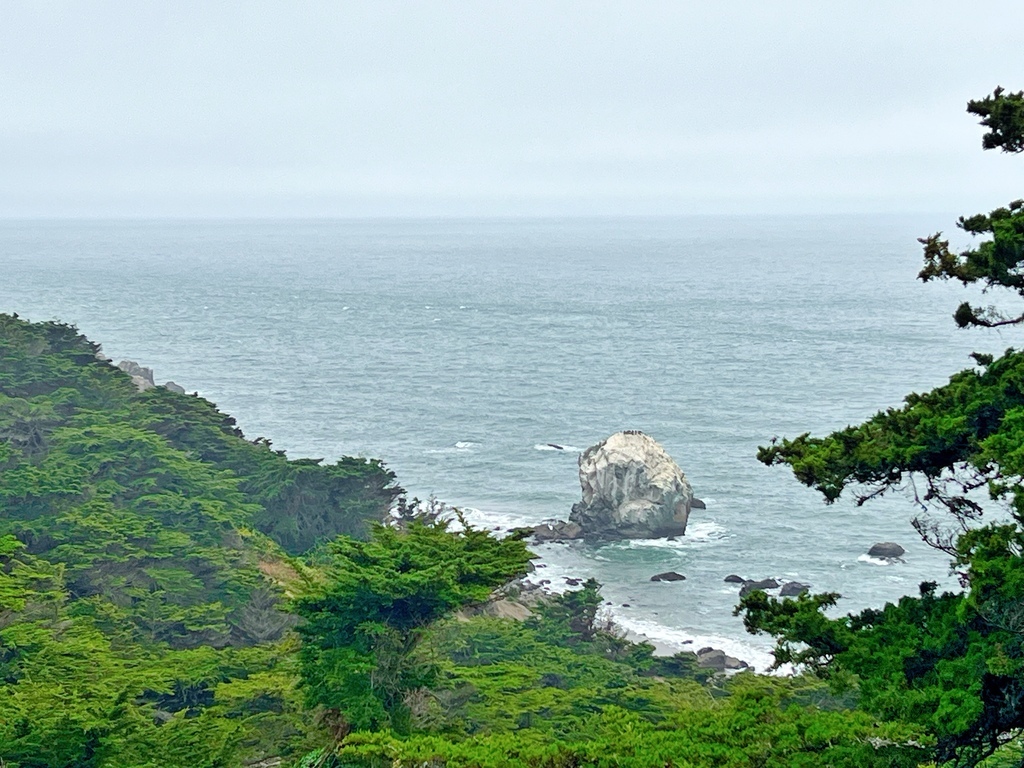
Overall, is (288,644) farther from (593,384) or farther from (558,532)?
(593,384)

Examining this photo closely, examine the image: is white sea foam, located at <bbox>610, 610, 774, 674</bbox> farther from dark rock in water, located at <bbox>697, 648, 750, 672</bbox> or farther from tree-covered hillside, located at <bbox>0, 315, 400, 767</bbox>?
tree-covered hillside, located at <bbox>0, 315, 400, 767</bbox>

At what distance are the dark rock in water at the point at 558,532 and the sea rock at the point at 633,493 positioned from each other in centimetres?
55

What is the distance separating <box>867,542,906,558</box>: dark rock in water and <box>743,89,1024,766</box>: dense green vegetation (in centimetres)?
3935

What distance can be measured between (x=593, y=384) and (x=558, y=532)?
35915 mm

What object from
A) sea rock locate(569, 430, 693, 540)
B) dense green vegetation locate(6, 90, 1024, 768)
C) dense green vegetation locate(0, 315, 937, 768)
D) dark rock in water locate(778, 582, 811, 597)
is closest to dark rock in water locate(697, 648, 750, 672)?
dense green vegetation locate(6, 90, 1024, 768)

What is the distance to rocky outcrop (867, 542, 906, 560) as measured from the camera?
2004 inches

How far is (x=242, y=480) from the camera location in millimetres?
45312

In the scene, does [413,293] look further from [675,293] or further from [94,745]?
[94,745]

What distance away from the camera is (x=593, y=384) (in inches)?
3580

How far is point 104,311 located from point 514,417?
7741 cm

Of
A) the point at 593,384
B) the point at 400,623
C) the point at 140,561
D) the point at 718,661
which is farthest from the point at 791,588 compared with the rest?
the point at 593,384

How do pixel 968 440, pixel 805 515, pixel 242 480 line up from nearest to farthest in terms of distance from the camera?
pixel 968 440 → pixel 242 480 → pixel 805 515

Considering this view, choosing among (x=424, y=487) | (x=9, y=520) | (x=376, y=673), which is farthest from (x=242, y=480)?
(x=376, y=673)

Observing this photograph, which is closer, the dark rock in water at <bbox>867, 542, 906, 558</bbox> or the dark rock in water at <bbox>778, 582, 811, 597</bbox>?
the dark rock in water at <bbox>778, 582, 811, 597</bbox>
